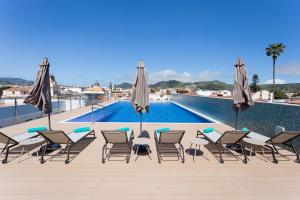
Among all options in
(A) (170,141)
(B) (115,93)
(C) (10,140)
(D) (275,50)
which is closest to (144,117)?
(A) (170,141)

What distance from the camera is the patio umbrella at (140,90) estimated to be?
485 centimetres

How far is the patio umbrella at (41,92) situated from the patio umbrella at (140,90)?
238 cm

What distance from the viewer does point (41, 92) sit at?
15.0 ft

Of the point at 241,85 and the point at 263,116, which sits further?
the point at 263,116

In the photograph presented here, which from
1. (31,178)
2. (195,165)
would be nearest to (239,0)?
(195,165)

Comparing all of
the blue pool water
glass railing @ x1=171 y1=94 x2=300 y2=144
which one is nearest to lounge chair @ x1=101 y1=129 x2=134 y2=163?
the blue pool water

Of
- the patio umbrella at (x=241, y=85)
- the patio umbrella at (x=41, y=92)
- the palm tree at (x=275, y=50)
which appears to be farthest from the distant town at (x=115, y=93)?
the patio umbrella at (x=241, y=85)

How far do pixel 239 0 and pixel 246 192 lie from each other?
1512 centimetres

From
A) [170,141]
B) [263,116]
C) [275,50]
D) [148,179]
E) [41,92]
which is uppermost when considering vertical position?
[275,50]

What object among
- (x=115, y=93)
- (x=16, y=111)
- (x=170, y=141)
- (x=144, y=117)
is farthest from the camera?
(x=115, y=93)

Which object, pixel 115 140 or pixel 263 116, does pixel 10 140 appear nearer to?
pixel 115 140

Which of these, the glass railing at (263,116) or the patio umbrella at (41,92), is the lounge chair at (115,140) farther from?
the glass railing at (263,116)

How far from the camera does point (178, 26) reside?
20.4 metres

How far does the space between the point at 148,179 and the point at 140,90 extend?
2.47m
